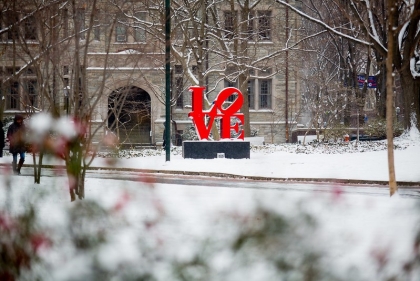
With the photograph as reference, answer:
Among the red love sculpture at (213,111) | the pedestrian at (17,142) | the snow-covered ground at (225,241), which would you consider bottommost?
the snow-covered ground at (225,241)

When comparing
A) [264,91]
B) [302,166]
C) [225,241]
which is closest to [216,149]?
[302,166]

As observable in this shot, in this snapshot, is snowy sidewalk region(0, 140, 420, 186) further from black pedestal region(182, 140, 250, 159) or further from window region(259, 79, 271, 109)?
window region(259, 79, 271, 109)

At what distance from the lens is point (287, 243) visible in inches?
189

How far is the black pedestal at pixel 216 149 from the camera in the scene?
959 inches

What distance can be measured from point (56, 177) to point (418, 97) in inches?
600

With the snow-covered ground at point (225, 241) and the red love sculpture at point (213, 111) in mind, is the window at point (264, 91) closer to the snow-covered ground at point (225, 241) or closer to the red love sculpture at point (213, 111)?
the red love sculpture at point (213, 111)

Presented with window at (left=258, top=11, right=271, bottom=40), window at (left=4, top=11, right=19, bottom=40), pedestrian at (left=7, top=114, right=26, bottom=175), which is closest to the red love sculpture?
pedestrian at (left=7, top=114, right=26, bottom=175)

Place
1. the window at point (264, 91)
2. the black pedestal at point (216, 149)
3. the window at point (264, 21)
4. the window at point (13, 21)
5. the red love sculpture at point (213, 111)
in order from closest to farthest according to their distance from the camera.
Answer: the window at point (13, 21) → the red love sculpture at point (213, 111) → the black pedestal at point (216, 149) → the window at point (264, 21) → the window at point (264, 91)

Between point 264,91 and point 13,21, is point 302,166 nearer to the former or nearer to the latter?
point 13,21

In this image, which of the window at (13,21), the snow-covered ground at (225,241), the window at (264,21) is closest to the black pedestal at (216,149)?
the window at (13,21)

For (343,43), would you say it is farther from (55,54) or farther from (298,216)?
(298,216)

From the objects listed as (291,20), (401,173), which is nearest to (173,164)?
(401,173)

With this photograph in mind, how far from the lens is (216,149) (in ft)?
80.1

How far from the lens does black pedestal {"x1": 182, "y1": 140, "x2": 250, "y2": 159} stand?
79.9ft
